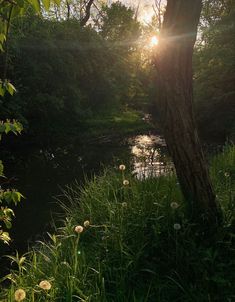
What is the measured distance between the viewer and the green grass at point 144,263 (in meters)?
3.40

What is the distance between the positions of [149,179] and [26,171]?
8587 mm

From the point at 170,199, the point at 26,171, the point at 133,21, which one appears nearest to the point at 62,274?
the point at 170,199

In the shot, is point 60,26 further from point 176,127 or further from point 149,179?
point 176,127

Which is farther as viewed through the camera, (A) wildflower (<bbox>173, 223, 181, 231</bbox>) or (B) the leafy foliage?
(B) the leafy foliage

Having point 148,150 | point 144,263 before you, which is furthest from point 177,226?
point 148,150

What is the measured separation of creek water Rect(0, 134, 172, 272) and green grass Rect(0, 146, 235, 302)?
4.70ft

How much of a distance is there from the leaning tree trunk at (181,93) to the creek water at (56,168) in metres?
1.78

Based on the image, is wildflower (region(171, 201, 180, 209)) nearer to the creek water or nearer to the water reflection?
the creek water

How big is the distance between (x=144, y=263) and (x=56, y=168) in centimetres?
1033

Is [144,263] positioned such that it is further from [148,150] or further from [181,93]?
[148,150]

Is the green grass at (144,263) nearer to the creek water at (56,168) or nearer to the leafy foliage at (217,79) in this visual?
the creek water at (56,168)

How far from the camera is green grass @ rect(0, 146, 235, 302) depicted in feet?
11.1

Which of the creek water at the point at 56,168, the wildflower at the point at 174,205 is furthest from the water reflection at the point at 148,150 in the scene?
the wildflower at the point at 174,205

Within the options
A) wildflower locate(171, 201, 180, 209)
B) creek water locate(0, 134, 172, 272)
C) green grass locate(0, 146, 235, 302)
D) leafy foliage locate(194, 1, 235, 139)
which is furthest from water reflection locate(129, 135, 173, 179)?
wildflower locate(171, 201, 180, 209)
